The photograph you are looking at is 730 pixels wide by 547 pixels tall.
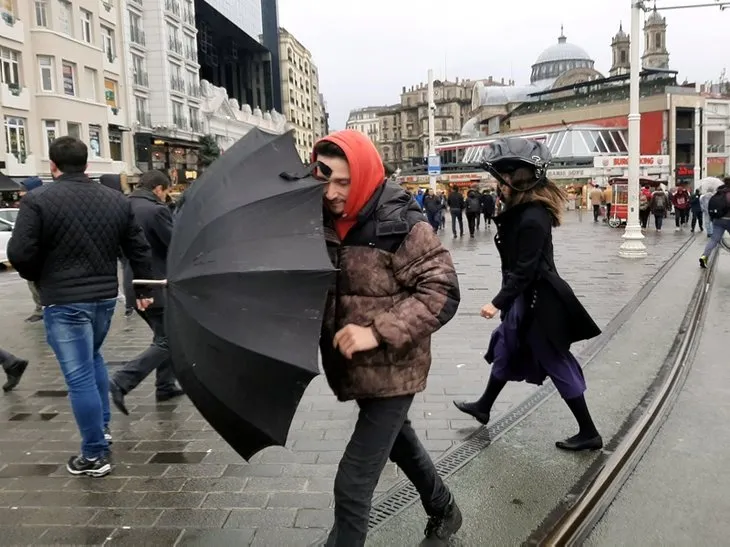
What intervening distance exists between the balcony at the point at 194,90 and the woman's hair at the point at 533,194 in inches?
1863

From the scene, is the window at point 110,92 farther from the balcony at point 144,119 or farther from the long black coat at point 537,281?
the long black coat at point 537,281

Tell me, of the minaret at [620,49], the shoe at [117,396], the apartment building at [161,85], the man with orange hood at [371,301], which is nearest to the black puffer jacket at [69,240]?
the shoe at [117,396]

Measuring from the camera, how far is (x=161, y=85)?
4303cm

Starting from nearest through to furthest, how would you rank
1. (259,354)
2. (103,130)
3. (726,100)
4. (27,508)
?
(259,354) < (27,508) < (103,130) < (726,100)

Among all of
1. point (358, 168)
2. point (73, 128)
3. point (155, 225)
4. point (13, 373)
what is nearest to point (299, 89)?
point (73, 128)

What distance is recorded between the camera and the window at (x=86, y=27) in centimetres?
3428

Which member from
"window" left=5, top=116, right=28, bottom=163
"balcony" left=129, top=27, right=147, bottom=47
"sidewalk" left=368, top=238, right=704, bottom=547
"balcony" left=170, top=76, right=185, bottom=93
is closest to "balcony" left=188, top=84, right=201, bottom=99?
"balcony" left=170, top=76, right=185, bottom=93

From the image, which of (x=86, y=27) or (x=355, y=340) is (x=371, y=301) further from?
(x=86, y=27)

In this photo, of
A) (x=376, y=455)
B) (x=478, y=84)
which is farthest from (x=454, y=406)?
(x=478, y=84)

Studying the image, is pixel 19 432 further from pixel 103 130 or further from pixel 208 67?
pixel 208 67

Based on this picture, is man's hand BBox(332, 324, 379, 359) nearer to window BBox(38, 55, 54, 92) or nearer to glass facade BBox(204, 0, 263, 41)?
window BBox(38, 55, 54, 92)

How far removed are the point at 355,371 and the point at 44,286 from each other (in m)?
2.16

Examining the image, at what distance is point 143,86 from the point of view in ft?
138

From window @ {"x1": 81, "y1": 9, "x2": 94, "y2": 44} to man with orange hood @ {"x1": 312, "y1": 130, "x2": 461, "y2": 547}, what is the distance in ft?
119
